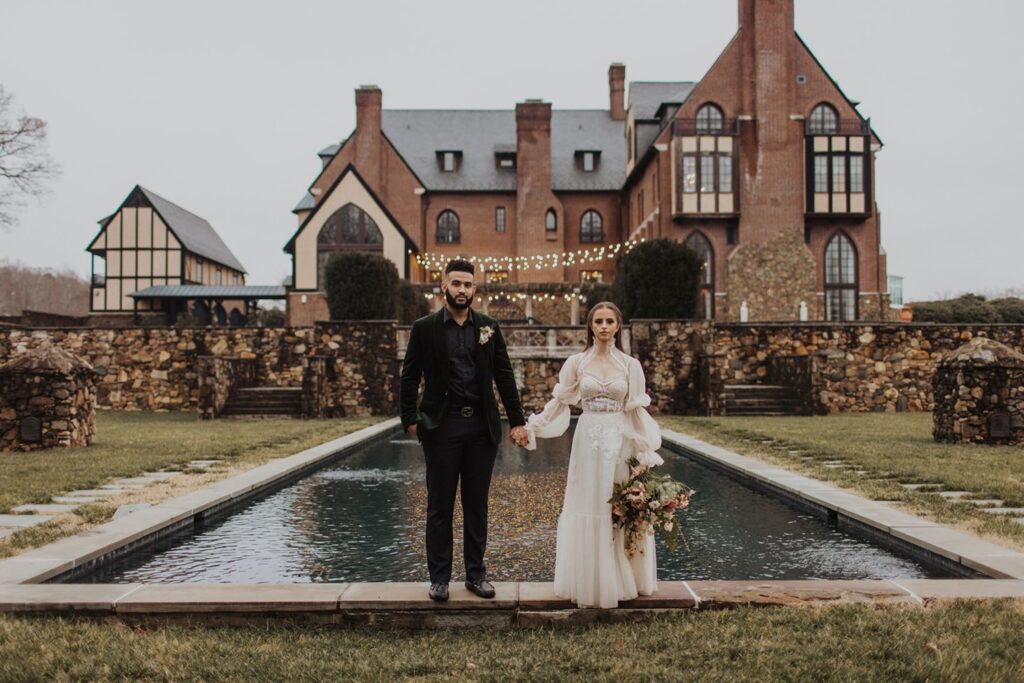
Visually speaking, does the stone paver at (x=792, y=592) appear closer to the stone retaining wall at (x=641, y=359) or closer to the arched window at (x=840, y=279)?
the stone retaining wall at (x=641, y=359)

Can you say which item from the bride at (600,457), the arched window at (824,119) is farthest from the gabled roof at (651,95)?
the bride at (600,457)

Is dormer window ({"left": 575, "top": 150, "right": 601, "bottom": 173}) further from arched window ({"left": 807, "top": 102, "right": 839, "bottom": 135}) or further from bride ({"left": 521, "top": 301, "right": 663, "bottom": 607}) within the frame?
bride ({"left": 521, "top": 301, "right": 663, "bottom": 607})

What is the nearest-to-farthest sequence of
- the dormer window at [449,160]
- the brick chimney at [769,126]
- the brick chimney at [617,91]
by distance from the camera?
the brick chimney at [769,126] → the dormer window at [449,160] → the brick chimney at [617,91]

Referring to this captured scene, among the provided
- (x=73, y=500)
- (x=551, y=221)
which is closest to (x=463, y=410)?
(x=73, y=500)

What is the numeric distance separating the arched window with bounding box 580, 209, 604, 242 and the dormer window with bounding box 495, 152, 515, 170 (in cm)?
525

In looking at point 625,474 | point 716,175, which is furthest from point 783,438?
point 716,175

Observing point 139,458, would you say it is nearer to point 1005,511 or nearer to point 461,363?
point 461,363

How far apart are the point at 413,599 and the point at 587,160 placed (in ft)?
152

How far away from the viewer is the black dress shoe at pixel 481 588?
4.81 m

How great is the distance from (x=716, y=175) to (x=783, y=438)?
980 inches

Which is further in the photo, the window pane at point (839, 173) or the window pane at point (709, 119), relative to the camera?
the window pane at point (839, 173)

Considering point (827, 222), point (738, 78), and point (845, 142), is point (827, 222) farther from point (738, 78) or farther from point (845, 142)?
point (738, 78)

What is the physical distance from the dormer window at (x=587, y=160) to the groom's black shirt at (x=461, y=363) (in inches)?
1780

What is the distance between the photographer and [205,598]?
4781 mm
